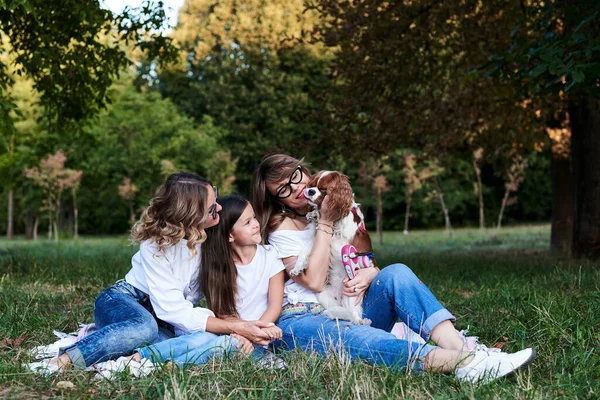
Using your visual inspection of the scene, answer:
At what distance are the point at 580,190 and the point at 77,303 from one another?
7383 mm

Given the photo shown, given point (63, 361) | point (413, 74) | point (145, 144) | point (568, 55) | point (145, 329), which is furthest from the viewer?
point (145, 144)

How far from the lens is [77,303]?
19.1 ft

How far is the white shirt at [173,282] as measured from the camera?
3934 mm

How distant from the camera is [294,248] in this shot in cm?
416

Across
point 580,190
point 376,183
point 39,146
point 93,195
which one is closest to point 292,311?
point 580,190

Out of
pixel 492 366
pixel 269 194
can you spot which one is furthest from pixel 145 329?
pixel 492 366

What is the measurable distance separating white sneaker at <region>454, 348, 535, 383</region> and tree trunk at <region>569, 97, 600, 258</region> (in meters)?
6.93

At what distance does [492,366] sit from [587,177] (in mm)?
7157

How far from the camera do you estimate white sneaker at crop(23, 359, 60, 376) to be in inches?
136

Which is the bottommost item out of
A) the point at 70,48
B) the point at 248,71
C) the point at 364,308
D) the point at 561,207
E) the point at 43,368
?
the point at 43,368

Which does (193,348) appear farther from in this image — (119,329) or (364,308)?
(364,308)

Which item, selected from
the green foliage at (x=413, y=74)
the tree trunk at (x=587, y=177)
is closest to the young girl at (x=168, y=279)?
the green foliage at (x=413, y=74)

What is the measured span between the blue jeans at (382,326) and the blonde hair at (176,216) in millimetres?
802

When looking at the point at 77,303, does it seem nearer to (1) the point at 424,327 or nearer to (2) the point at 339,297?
(2) the point at 339,297
